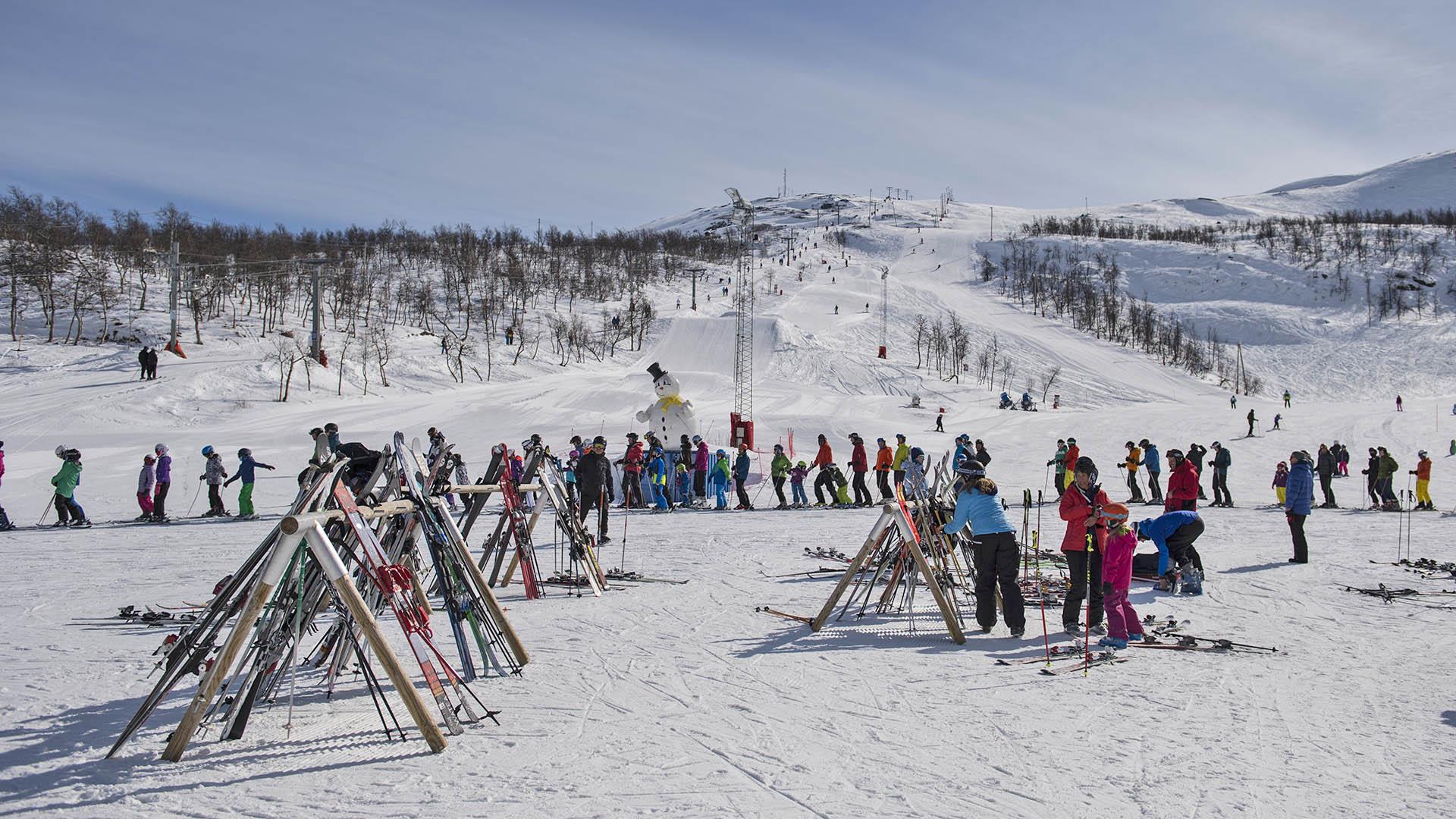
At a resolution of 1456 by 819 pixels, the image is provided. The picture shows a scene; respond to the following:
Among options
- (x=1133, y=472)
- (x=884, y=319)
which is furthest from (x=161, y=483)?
(x=884, y=319)

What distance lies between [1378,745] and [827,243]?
12888 cm

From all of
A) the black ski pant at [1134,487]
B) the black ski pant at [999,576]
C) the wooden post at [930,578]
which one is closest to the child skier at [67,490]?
the wooden post at [930,578]

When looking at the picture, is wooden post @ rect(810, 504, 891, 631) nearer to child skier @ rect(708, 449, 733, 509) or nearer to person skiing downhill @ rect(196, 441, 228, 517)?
child skier @ rect(708, 449, 733, 509)

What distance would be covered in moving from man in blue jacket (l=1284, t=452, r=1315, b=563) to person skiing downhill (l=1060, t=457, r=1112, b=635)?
18.4 ft

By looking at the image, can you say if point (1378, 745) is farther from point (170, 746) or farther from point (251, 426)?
point (251, 426)

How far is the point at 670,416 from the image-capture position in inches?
914

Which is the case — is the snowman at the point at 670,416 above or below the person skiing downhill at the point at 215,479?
above

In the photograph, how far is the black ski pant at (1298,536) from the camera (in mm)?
11578

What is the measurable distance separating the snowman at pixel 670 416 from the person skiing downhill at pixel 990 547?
1547 centimetres

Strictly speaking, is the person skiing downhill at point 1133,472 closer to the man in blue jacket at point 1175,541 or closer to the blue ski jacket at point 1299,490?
the blue ski jacket at point 1299,490

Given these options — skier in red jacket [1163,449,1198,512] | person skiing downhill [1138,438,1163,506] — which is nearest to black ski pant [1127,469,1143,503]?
person skiing downhill [1138,438,1163,506]

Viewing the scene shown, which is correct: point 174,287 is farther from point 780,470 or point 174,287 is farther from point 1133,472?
point 1133,472

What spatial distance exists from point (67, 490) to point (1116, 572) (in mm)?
17111

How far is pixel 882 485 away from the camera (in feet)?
59.6
